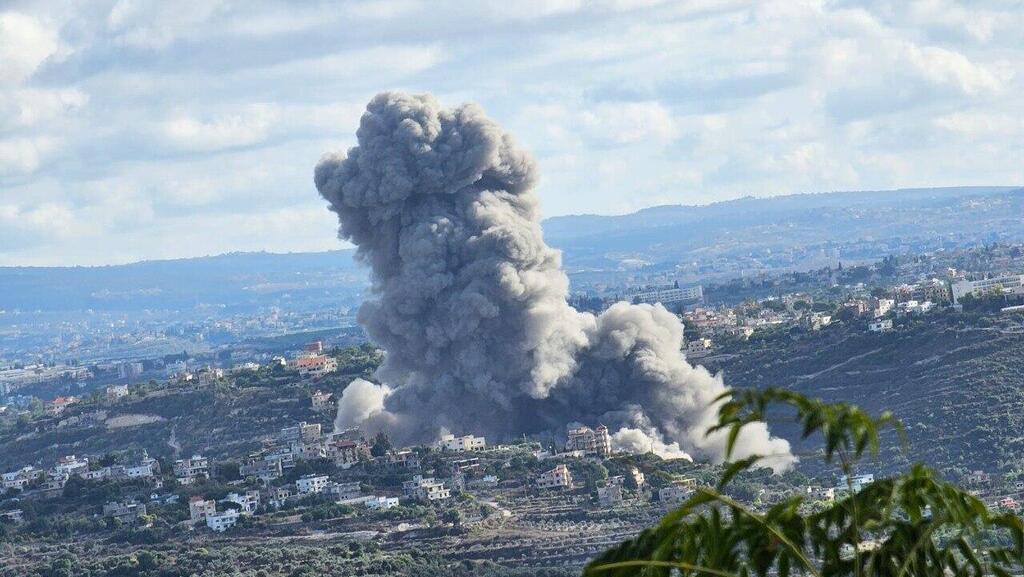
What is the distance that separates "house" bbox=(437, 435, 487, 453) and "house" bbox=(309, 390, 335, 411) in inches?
696

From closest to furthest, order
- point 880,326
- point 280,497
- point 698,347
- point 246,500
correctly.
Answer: point 246,500
point 280,497
point 880,326
point 698,347

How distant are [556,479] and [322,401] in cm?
2757

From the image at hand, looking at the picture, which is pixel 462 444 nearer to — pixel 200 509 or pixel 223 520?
pixel 200 509

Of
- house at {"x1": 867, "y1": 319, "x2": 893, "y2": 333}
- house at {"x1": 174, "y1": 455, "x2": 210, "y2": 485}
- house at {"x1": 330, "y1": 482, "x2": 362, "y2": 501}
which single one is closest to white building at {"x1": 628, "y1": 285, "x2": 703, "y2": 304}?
house at {"x1": 867, "y1": 319, "x2": 893, "y2": 333}

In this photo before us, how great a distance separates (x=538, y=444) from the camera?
7138cm

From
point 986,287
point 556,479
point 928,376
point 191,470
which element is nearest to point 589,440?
point 556,479

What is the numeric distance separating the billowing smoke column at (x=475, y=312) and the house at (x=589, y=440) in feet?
4.60

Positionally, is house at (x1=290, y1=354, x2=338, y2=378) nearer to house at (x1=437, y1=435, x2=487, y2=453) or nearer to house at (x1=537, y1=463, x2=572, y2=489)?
house at (x1=437, y1=435, x2=487, y2=453)

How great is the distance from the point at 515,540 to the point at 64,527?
16717mm

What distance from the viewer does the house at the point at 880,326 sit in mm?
82562

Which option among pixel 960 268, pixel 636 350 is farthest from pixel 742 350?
pixel 960 268

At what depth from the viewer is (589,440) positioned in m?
69.2

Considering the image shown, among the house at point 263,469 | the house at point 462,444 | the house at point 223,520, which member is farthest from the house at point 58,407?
the house at point 223,520

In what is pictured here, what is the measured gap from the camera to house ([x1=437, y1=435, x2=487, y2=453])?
7038cm
